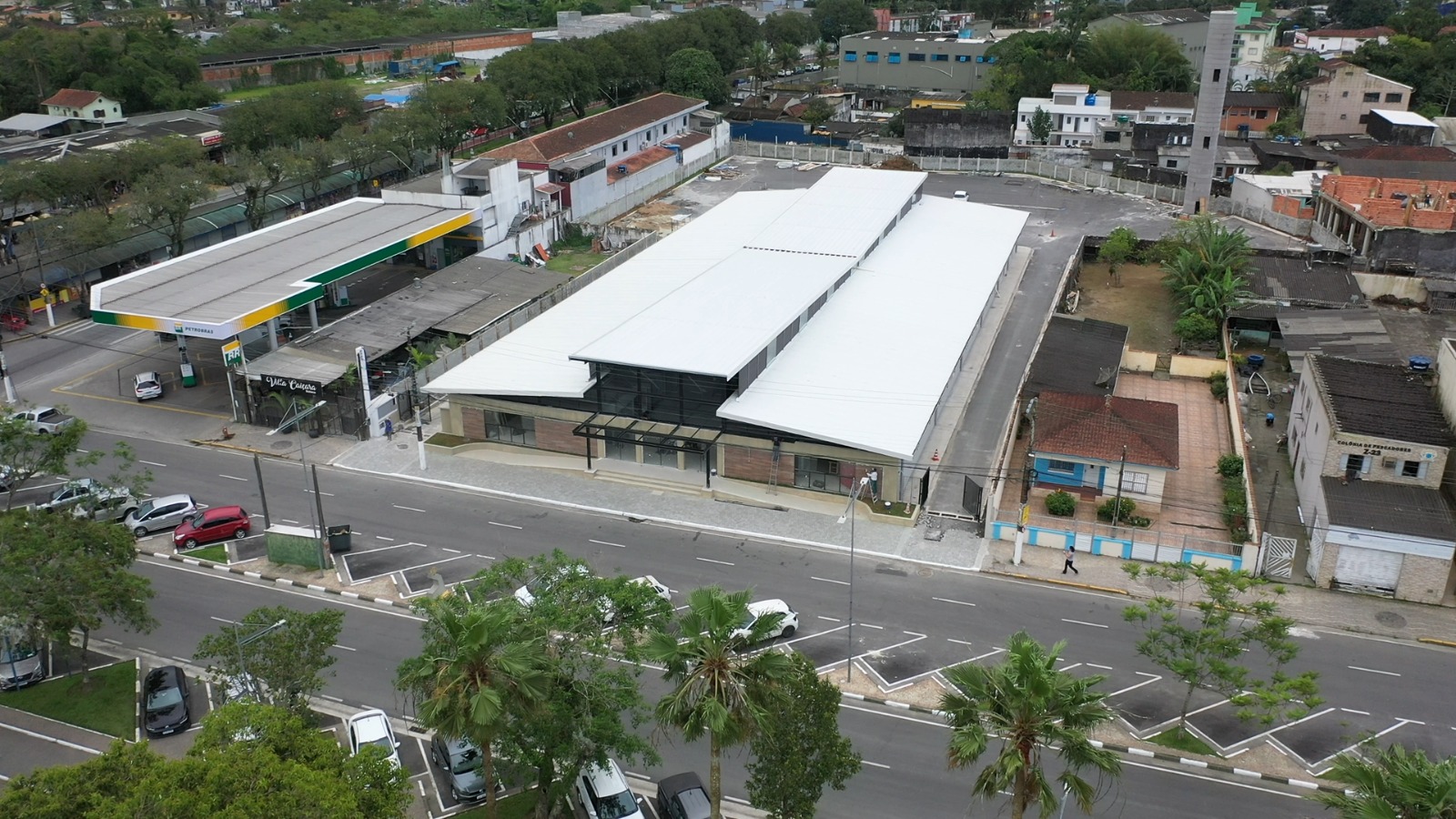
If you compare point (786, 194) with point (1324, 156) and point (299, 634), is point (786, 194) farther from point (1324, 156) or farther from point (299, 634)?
point (299, 634)

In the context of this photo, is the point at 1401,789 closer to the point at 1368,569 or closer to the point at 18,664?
the point at 1368,569

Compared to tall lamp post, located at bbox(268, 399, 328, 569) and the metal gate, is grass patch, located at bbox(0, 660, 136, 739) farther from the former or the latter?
the metal gate

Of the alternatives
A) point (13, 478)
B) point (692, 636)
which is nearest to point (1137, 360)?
point (692, 636)

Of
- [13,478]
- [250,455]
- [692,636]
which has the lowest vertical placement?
[250,455]

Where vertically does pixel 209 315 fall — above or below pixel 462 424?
above

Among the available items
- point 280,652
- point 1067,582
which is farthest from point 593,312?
point 280,652

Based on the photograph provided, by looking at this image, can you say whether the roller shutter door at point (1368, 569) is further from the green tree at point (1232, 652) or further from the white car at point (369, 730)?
the white car at point (369, 730)

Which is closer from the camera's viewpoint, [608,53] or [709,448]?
[709,448]

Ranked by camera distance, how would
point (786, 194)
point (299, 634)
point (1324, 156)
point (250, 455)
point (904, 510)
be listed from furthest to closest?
1. point (1324, 156)
2. point (786, 194)
3. point (250, 455)
4. point (904, 510)
5. point (299, 634)
